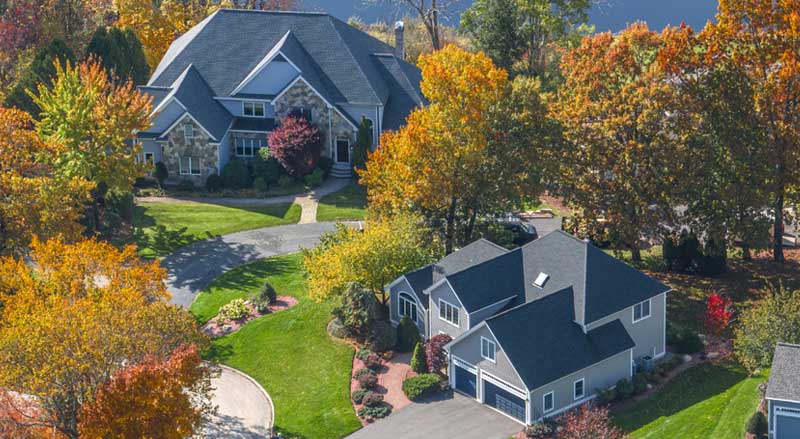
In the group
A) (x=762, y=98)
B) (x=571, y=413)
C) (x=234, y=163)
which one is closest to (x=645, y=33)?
(x=762, y=98)

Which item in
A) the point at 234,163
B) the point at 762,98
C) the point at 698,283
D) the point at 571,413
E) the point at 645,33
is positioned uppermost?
the point at 645,33

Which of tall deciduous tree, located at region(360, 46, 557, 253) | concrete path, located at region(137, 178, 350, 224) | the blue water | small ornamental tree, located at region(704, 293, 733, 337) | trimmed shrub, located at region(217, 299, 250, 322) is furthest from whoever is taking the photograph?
the blue water

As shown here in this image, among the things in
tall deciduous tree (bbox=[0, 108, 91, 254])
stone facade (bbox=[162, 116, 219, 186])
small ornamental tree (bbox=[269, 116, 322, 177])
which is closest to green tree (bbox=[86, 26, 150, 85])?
stone facade (bbox=[162, 116, 219, 186])

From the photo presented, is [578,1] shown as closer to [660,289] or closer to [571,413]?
[660,289]

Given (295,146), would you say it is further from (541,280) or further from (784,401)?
(784,401)

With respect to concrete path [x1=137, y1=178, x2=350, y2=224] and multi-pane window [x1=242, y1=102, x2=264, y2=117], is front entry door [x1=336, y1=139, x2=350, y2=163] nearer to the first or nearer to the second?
concrete path [x1=137, y1=178, x2=350, y2=224]

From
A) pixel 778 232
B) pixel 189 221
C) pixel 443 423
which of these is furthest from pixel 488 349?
pixel 189 221
